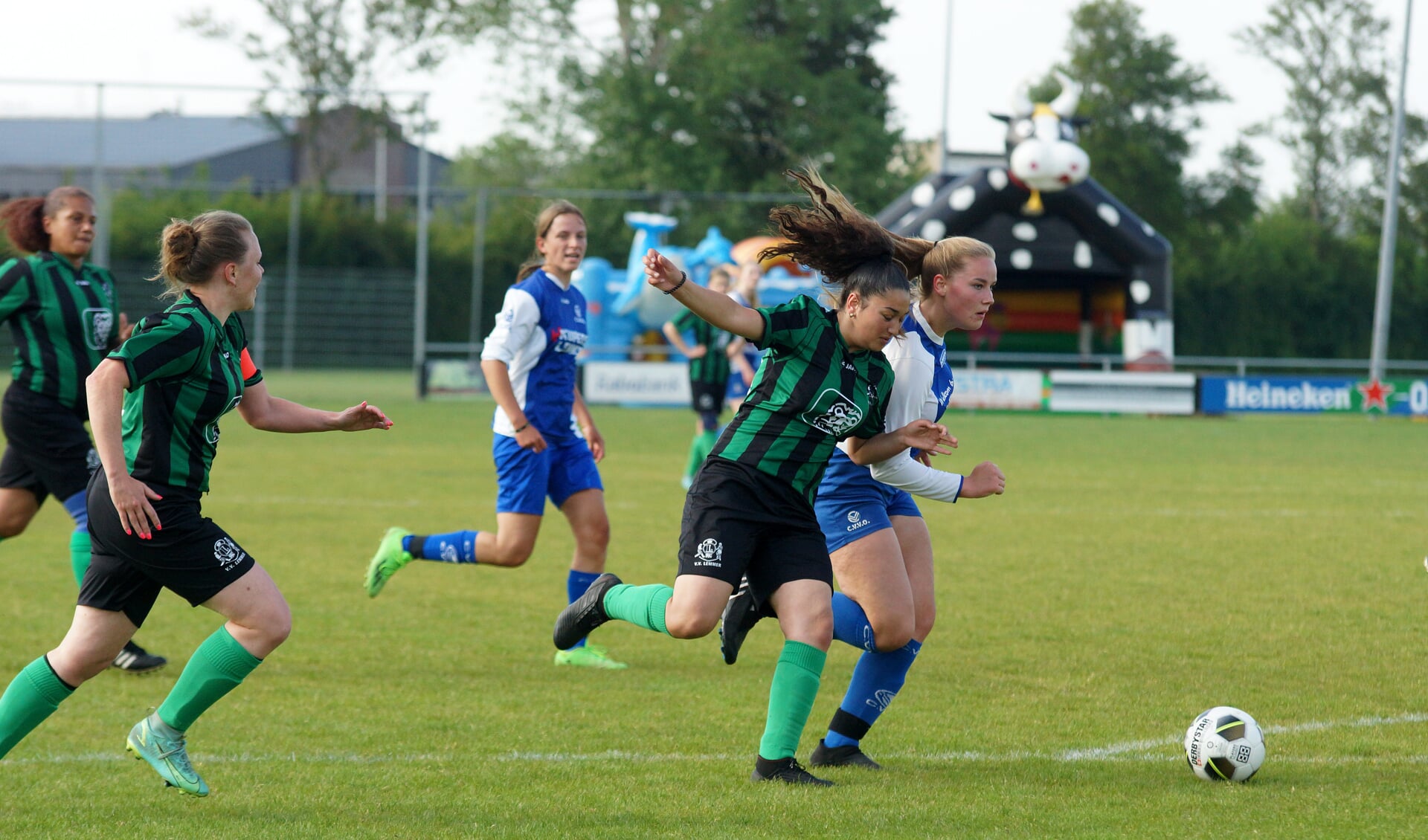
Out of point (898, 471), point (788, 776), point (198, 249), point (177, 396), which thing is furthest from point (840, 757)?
point (198, 249)

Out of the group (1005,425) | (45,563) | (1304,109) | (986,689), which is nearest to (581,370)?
(1005,425)

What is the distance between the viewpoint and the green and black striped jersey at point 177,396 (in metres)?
3.76

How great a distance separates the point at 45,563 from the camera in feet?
27.3

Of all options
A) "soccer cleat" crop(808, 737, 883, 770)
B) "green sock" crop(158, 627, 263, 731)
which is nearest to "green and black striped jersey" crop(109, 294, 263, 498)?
"green sock" crop(158, 627, 263, 731)

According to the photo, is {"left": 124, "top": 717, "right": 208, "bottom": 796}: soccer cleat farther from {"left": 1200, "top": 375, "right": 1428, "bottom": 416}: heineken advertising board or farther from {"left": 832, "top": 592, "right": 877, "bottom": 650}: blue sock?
→ {"left": 1200, "top": 375, "right": 1428, "bottom": 416}: heineken advertising board

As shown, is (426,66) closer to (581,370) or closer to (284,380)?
(284,380)

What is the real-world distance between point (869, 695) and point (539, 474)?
6.99 ft

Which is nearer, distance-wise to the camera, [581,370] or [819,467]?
[819,467]

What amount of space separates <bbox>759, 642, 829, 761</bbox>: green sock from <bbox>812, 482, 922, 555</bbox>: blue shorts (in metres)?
0.48

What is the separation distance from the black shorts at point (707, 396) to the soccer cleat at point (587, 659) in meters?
6.79

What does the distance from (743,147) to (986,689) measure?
3497 centimetres

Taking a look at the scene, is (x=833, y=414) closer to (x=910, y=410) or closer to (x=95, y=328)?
(x=910, y=410)

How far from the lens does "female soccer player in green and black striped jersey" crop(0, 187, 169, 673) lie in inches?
233

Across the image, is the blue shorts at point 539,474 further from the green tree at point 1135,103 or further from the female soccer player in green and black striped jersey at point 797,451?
the green tree at point 1135,103
